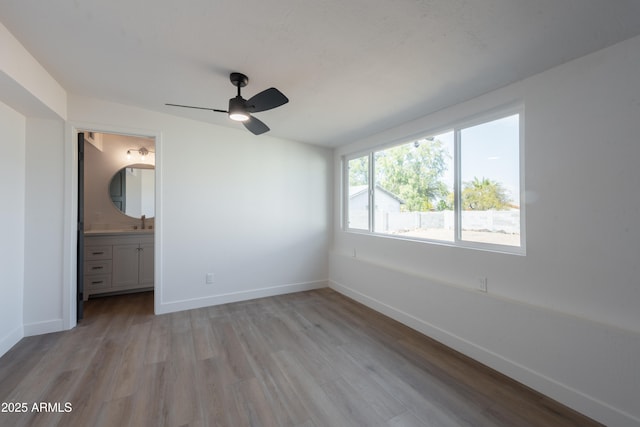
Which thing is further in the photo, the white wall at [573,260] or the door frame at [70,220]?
the door frame at [70,220]

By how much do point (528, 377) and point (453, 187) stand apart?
1.67 m

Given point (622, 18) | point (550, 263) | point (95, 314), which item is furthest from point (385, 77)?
point (95, 314)

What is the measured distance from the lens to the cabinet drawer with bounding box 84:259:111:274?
362cm

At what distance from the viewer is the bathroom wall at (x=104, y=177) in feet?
13.3

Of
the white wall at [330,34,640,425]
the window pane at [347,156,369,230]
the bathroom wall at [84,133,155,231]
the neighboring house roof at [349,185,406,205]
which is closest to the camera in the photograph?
the white wall at [330,34,640,425]

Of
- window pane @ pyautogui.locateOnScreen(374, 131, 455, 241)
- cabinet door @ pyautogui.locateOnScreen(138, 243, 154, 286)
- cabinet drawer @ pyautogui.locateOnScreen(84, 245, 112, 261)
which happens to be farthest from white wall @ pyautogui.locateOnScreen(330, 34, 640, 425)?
cabinet drawer @ pyautogui.locateOnScreen(84, 245, 112, 261)

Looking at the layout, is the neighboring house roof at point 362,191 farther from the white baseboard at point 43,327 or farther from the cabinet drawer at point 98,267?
A: the white baseboard at point 43,327

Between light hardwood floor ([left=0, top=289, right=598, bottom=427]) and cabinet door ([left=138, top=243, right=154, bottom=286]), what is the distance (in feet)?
3.40

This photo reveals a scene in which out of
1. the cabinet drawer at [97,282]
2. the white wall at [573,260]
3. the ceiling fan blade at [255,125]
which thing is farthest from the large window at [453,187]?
the cabinet drawer at [97,282]

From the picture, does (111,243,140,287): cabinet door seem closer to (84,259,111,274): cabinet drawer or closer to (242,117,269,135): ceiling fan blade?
(84,259,111,274): cabinet drawer

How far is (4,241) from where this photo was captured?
7.57 ft

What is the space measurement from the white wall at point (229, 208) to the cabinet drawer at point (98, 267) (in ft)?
4.17

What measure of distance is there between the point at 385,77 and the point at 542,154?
4.42 ft

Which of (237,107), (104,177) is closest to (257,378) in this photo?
(237,107)
